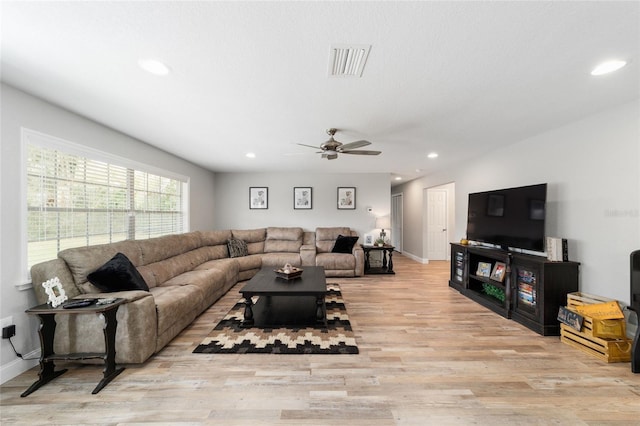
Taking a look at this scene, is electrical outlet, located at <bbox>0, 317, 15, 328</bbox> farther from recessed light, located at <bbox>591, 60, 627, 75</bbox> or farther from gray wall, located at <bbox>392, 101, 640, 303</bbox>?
gray wall, located at <bbox>392, 101, 640, 303</bbox>

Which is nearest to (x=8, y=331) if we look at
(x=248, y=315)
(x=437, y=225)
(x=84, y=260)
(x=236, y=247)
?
(x=84, y=260)

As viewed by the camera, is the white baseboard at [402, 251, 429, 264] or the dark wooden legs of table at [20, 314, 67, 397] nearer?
the dark wooden legs of table at [20, 314, 67, 397]

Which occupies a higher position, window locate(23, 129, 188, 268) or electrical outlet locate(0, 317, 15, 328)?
window locate(23, 129, 188, 268)

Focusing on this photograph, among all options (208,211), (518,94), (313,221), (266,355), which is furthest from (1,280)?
(313,221)

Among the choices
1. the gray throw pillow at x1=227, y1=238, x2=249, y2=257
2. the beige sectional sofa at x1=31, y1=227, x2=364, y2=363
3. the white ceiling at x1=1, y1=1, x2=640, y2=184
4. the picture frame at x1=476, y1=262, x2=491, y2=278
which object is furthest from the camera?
the gray throw pillow at x1=227, y1=238, x2=249, y2=257

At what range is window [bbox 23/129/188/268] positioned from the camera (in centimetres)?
230

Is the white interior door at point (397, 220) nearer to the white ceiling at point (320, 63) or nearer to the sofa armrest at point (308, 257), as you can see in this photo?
the sofa armrest at point (308, 257)

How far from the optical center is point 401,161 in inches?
199

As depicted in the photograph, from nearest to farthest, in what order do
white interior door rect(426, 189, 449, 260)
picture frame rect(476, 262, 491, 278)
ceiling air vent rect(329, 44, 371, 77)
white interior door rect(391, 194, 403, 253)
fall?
ceiling air vent rect(329, 44, 371, 77) < picture frame rect(476, 262, 491, 278) < white interior door rect(426, 189, 449, 260) < white interior door rect(391, 194, 403, 253)

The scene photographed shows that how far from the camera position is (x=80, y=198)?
9.12 ft

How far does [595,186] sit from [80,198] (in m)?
5.60

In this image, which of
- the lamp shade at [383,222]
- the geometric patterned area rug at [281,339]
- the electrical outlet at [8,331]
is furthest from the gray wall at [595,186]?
the electrical outlet at [8,331]

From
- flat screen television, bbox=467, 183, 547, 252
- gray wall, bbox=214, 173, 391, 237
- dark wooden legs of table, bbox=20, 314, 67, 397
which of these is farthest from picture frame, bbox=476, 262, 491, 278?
dark wooden legs of table, bbox=20, 314, 67, 397

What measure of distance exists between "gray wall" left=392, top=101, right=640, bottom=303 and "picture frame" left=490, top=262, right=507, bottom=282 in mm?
696
